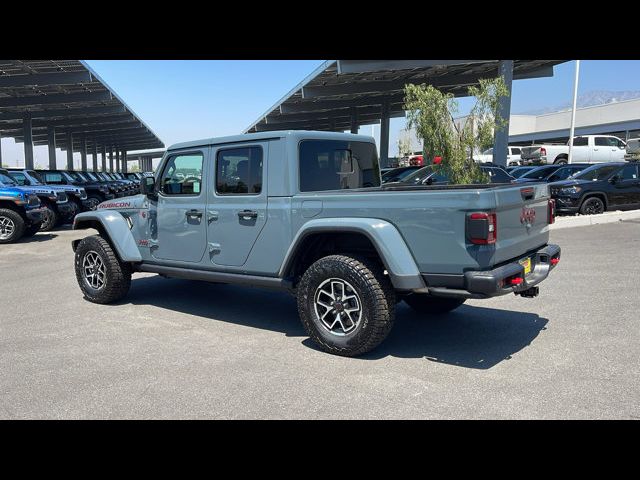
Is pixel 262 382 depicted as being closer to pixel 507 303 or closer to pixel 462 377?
pixel 462 377

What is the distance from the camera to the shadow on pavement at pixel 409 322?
4449 mm

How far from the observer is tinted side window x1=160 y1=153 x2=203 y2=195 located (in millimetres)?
5527

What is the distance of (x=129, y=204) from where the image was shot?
6.20 m

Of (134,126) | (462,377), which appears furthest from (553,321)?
(134,126)

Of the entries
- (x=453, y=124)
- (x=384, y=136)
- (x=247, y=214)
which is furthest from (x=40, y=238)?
(x=384, y=136)

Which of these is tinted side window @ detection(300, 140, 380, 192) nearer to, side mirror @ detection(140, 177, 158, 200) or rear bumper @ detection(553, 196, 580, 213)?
side mirror @ detection(140, 177, 158, 200)

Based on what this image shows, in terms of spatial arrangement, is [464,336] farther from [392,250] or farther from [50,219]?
[50,219]

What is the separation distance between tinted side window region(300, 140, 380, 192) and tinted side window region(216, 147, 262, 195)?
0.47 meters

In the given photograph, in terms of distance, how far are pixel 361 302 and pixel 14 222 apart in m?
11.2

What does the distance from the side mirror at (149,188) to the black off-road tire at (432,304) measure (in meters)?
3.17

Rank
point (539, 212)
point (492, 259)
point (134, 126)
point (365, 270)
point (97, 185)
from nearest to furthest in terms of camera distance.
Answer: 1. point (492, 259)
2. point (365, 270)
3. point (539, 212)
4. point (97, 185)
5. point (134, 126)
